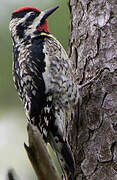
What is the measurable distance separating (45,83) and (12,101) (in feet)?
10.1

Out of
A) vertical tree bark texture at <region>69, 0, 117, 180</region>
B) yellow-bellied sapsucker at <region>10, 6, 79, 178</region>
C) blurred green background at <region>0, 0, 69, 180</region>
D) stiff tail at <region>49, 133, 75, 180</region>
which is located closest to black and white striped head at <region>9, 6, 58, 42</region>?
yellow-bellied sapsucker at <region>10, 6, 79, 178</region>

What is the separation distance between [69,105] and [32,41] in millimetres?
606

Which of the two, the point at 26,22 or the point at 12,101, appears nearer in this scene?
the point at 26,22

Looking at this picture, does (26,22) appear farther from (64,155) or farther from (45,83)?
(64,155)

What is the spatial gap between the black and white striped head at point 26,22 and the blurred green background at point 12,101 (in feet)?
4.16

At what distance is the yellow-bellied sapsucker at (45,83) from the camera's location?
321cm

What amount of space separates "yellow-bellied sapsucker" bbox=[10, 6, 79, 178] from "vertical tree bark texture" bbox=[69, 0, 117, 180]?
0.09 meters

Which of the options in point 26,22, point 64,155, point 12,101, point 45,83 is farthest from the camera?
point 12,101

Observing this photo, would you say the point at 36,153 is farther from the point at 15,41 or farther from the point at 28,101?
the point at 15,41

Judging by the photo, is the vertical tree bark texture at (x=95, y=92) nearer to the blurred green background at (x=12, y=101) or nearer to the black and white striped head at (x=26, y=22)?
the black and white striped head at (x=26, y=22)

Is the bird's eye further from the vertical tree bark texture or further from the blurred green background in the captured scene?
the blurred green background

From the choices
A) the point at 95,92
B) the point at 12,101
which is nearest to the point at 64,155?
the point at 95,92

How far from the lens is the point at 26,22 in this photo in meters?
3.72

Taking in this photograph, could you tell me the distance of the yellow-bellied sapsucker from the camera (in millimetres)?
3209
